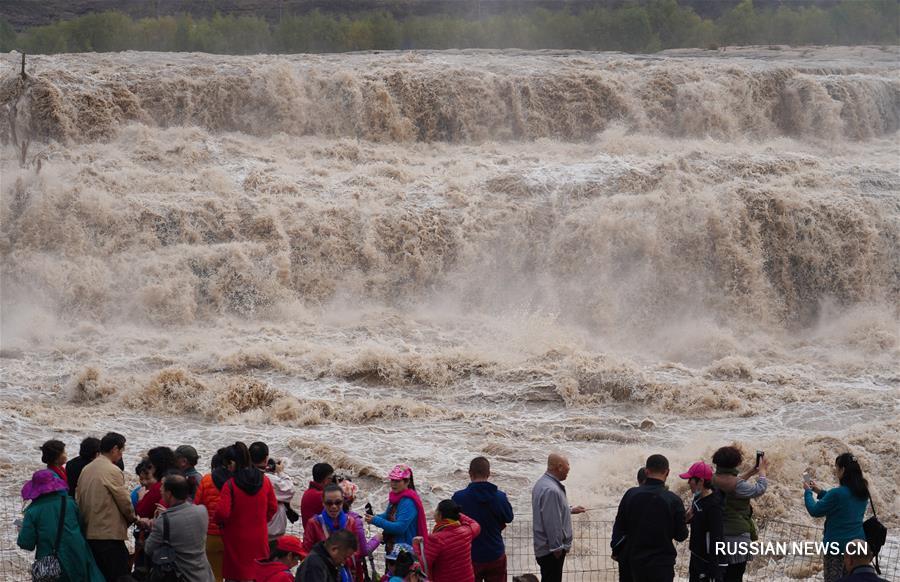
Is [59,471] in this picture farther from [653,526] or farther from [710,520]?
[710,520]

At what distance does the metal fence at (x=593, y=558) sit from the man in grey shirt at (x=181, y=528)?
7.13ft

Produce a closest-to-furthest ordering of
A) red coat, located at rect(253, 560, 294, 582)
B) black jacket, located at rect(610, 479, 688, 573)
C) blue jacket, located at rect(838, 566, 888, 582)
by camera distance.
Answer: blue jacket, located at rect(838, 566, 888, 582)
red coat, located at rect(253, 560, 294, 582)
black jacket, located at rect(610, 479, 688, 573)

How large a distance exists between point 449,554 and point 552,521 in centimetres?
75

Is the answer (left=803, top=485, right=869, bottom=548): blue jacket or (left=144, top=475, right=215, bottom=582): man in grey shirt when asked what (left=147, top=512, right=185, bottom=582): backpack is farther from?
(left=803, top=485, right=869, bottom=548): blue jacket

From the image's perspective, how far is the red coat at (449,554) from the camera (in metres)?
5.27

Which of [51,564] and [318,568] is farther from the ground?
[318,568]

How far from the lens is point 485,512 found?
18.7 ft

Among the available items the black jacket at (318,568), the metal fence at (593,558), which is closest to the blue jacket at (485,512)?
the black jacket at (318,568)

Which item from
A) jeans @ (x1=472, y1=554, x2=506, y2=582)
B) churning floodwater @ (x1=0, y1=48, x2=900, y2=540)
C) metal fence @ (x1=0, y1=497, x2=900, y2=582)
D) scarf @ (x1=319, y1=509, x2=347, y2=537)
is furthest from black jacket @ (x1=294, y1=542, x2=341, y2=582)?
churning floodwater @ (x1=0, y1=48, x2=900, y2=540)

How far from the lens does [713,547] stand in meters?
5.69

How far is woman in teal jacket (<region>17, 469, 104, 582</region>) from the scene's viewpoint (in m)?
5.41

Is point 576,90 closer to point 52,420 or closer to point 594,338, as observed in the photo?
point 594,338

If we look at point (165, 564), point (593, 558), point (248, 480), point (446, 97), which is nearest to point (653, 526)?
point (248, 480)

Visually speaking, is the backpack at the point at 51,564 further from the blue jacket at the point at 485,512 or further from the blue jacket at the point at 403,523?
the blue jacket at the point at 485,512
